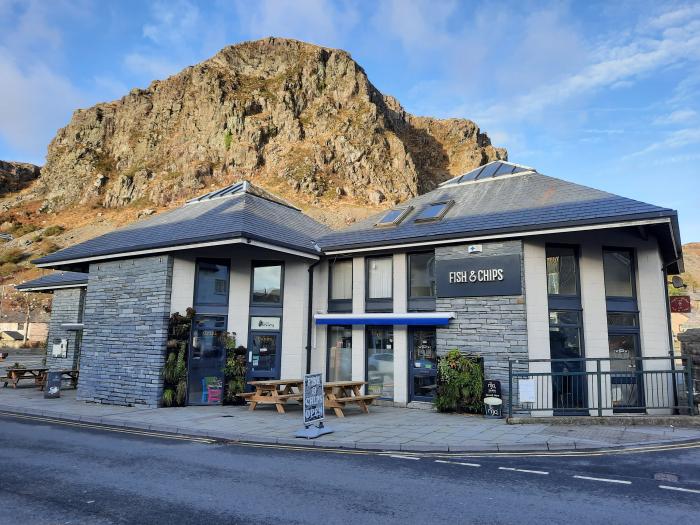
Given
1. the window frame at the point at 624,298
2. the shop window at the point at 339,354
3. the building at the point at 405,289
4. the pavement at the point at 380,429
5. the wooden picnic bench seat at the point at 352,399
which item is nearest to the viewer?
the pavement at the point at 380,429

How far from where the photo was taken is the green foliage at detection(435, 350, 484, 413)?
12.5 metres

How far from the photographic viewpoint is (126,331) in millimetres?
14938

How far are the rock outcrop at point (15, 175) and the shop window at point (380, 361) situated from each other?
125759 millimetres

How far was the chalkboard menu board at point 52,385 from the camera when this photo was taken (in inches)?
631

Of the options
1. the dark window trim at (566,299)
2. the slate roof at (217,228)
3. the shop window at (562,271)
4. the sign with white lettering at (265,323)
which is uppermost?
the slate roof at (217,228)

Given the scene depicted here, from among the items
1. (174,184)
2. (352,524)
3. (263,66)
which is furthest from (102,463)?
(263,66)

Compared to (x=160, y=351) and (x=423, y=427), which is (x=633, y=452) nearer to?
(x=423, y=427)

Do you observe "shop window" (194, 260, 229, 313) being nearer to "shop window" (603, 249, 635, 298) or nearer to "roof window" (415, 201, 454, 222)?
"roof window" (415, 201, 454, 222)

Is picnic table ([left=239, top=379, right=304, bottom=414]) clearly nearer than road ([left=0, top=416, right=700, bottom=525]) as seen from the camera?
No

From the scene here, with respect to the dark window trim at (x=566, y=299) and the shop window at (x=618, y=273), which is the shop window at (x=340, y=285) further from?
the shop window at (x=618, y=273)

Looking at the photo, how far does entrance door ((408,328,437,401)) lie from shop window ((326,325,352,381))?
90.3 inches

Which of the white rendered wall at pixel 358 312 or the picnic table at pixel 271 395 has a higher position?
the white rendered wall at pixel 358 312

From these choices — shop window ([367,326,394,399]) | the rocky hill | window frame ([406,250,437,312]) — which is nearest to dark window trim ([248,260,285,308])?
shop window ([367,326,394,399])

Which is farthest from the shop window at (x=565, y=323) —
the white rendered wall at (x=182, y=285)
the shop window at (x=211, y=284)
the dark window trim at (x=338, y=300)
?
the white rendered wall at (x=182, y=285)
